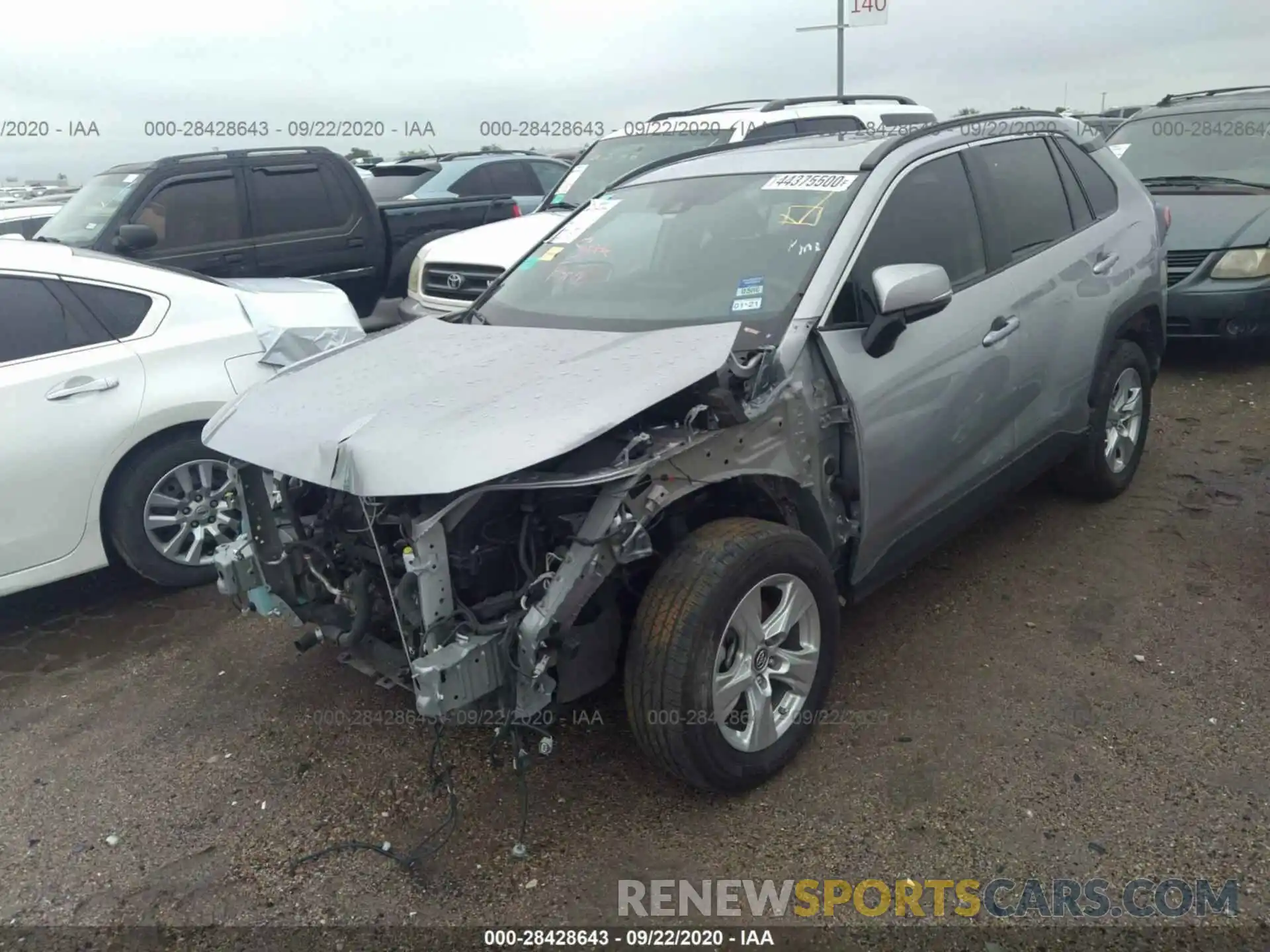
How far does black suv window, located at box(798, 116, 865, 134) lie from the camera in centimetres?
796

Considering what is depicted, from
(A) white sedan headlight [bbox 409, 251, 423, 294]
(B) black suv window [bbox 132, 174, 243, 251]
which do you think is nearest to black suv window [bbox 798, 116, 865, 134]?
(A) white sedan headlight [bbox 409, 251, 423, 294]

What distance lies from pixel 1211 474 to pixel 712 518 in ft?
11.6

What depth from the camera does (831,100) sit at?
862cm

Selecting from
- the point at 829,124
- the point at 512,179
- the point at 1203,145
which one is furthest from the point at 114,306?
the point at 1203,145

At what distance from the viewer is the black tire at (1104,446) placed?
4484mm

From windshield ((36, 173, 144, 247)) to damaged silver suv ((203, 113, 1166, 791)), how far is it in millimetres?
4675

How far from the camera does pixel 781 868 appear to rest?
2.68 metres

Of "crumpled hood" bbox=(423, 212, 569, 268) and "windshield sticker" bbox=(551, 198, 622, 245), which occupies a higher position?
"windshield sticker" bbox=(551, 198, 622, 245)

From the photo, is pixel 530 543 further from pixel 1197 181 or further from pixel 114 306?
pixel 1197 181

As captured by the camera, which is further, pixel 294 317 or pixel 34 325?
pixel 294 317

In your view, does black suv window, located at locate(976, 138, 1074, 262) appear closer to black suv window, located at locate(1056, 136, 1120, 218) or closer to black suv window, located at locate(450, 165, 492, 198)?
black suv window, located at locate(1056, 136, 1120, 218)

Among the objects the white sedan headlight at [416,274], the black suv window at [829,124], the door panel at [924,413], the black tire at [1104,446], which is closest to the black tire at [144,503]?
the door panel at [924,413]

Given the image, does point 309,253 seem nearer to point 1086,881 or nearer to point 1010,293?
point 1010,293

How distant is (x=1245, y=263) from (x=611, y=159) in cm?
478
